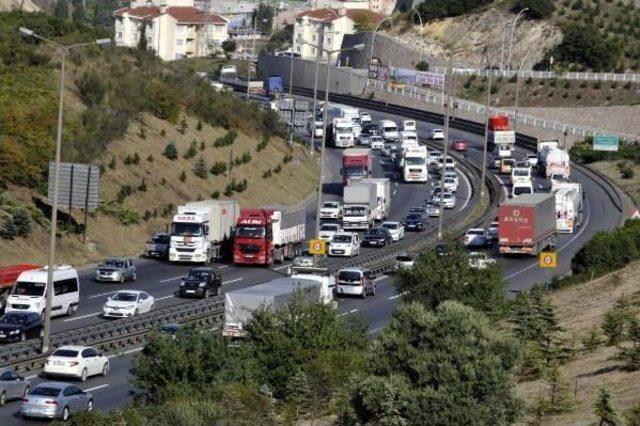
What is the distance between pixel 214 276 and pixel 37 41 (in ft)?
144

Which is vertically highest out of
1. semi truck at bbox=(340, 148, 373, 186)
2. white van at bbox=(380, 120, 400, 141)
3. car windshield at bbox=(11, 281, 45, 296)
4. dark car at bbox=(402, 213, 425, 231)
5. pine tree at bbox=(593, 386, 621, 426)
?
pine tree at bbox=(593, 386, 621, 426)

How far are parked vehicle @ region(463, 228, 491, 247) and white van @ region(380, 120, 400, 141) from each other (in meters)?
48.4

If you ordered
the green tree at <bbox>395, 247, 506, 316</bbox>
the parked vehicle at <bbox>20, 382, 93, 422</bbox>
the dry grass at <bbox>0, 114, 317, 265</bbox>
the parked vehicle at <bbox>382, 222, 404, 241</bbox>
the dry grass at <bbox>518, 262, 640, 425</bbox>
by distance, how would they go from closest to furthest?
the dry grass at <bbox>518, 262, 640, 425</bbox> → the parked vehicle at <bbox>20, 382, 93, 422</bbox> → the green tree at <bbox>395, 247, 506, 316</bbox> → the dry grass at <bbox>0, 114, 317, 265</bbox> → the parked vehicle at <bbox>382, 222, 404, 241</bbox>

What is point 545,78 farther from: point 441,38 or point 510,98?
point 441,38

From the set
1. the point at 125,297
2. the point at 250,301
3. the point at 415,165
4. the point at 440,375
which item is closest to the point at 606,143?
the point at 415,165

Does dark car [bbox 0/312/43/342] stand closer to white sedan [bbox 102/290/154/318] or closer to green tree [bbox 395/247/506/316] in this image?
white sedan [bbox 102/290/154/318]

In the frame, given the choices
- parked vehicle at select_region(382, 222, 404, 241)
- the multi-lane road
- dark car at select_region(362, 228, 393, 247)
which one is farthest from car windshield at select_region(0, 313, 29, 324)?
parked vehicle at select_region(382, 222, 404, 241)

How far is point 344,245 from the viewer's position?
7300cm

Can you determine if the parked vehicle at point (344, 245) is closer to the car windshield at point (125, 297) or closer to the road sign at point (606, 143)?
the car windshield at point (125, 297)

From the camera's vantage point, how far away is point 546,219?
7619cm

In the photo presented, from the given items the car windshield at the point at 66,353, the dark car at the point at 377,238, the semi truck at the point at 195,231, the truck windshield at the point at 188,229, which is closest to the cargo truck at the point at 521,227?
the dark car at the point at 377,238

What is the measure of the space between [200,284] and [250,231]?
9.81m

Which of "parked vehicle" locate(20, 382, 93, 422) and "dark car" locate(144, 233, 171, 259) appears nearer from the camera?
"parked vehicle" locate(20, 382, 93, 422)

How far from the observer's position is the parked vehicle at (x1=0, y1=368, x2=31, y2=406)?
38.5m
